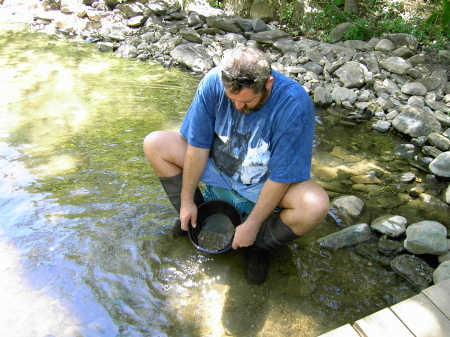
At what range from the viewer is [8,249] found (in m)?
2.20

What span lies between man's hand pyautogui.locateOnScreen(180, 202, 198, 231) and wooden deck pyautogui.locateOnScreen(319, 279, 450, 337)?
98 cm

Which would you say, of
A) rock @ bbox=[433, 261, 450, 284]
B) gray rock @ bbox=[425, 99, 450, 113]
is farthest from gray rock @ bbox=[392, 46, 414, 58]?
rock @ bbox=[433, 261, 450, 284]

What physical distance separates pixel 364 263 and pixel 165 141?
4.76 feet

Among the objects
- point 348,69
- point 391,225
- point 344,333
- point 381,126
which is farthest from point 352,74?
point 344,333

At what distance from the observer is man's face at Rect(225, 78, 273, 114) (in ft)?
5.47

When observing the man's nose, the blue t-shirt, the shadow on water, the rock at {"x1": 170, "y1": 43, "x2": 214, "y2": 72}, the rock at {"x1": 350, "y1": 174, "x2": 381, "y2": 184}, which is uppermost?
the man's nose

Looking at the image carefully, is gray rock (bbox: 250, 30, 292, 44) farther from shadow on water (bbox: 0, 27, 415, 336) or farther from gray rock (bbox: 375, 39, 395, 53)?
shadow on water (bbox: 0, 27, 415, 336)

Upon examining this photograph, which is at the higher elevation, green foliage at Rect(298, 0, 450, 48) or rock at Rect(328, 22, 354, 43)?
green foliage at Rect(298, 0, 450, 48)

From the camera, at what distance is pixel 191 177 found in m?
2.04

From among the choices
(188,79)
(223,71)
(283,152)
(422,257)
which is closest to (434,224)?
(422,257)

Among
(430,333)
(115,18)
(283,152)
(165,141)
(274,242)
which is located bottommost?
(115,18)

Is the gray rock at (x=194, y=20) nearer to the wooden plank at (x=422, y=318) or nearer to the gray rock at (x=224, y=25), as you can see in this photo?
the gray rock at (x=224, y=25)

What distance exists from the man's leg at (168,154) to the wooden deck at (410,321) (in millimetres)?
1187

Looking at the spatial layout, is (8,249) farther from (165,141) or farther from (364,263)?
(364,263)
